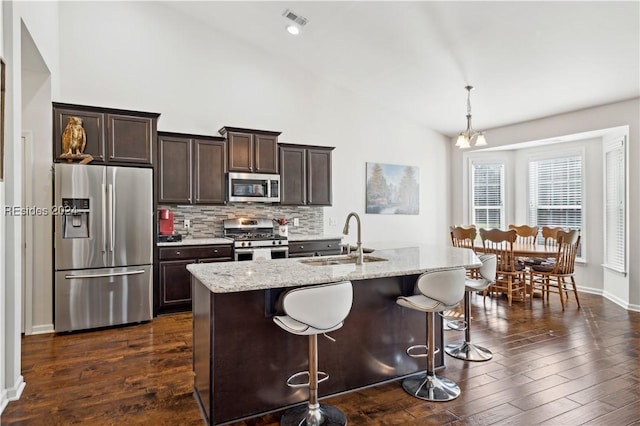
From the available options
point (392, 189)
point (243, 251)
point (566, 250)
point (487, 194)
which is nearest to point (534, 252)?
point (566, 250)

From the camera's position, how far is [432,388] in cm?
258

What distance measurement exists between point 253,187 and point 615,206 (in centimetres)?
490

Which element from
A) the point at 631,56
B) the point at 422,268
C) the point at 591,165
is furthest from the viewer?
the point at 591,165

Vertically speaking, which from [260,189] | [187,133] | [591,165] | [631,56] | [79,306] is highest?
[631,56]

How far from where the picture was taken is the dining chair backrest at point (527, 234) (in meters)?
5.87

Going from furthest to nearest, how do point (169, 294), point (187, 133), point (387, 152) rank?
point (387, 152)
point (187, 133)
point (169, 294)

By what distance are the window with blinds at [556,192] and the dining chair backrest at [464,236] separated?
67.7 inches

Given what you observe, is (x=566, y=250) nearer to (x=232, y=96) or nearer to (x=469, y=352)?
(x=469, y=352)

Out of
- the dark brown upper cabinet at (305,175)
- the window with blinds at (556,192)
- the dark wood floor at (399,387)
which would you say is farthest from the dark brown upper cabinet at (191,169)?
the window with blinds at (556,192)

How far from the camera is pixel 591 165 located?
561cm

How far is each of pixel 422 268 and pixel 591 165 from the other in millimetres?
4628

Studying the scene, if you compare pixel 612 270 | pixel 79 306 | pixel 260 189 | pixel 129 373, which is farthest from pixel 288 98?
pixel 612 270

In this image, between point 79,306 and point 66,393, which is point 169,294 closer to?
point 79,306

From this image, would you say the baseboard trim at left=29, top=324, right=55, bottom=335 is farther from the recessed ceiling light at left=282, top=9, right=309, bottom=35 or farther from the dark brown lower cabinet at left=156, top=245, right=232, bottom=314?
the recessed ceiling light at left=282, top=9, right=309, bottom=35
